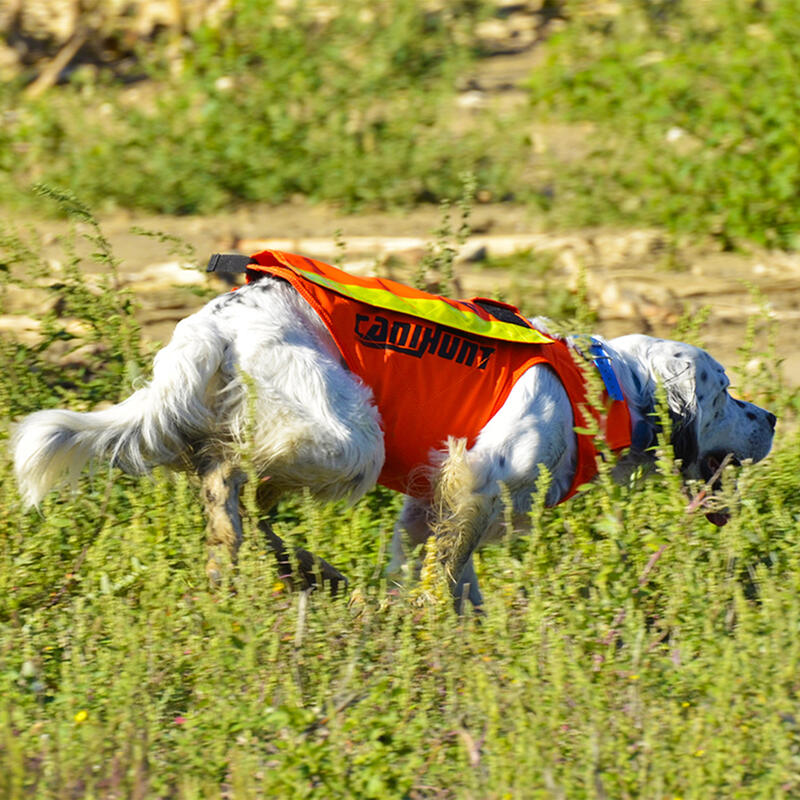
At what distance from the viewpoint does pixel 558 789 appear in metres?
2.65

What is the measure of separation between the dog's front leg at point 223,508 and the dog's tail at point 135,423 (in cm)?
19

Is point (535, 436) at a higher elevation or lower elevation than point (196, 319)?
lower

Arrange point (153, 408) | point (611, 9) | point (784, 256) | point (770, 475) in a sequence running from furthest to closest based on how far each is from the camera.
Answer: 1. point (611, 9)
2. point (784, 256)
3. point (770, 475)
4. point (153, 408)

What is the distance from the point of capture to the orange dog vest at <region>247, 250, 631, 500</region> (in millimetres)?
3707

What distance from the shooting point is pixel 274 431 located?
354 cm

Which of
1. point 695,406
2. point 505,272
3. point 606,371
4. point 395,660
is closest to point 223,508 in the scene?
point 395,660

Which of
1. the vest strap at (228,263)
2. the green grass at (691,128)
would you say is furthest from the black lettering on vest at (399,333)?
the green grass at (691,128)

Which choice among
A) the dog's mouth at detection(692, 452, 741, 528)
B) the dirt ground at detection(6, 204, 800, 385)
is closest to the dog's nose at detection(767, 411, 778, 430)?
the dog's mouth at detection(692, 452, 741, 528)

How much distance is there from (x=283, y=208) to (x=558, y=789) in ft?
20.4

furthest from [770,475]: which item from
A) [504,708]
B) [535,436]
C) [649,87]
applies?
[649,87]

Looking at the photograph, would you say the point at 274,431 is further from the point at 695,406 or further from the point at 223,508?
the point at 695,406

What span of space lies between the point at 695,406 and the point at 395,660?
1.49m

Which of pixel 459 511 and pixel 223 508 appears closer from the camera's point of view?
pixel 223 508

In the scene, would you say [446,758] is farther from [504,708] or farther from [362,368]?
[362,368]
